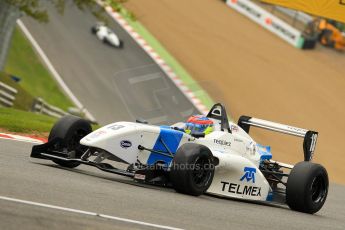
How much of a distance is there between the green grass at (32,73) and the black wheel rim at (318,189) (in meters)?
14.6

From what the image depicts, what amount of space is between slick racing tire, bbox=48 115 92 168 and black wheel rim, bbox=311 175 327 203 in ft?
10.4

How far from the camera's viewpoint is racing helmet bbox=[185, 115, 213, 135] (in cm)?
1201

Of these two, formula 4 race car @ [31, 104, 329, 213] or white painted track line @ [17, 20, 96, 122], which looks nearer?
formula 4 race car @ [31, 104, 329, 213]

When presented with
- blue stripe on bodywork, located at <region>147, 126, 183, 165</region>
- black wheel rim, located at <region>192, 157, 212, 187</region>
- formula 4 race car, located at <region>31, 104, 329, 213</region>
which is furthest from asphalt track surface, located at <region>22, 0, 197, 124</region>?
black wheel rim, located at <region>192, 157, 212, 187</region>

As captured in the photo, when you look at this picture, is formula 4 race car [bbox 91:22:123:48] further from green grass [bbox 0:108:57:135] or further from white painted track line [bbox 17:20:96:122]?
green grass [bbox 0:108:57:135]

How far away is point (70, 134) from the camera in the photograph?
37.1 feet

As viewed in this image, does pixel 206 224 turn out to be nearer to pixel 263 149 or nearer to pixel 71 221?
pixel 71 221

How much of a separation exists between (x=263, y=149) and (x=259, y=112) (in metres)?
14.8

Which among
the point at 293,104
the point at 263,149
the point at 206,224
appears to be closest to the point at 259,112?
the point at 293,104

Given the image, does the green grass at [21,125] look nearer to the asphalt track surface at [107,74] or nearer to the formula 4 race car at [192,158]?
the formula 4 race car at [192,158]

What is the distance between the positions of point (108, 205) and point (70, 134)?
296cm

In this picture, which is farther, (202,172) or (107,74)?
A: (107,74)

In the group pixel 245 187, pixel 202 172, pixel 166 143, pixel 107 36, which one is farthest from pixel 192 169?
pixel 107 36

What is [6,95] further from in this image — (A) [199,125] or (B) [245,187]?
(B) [245,187]
